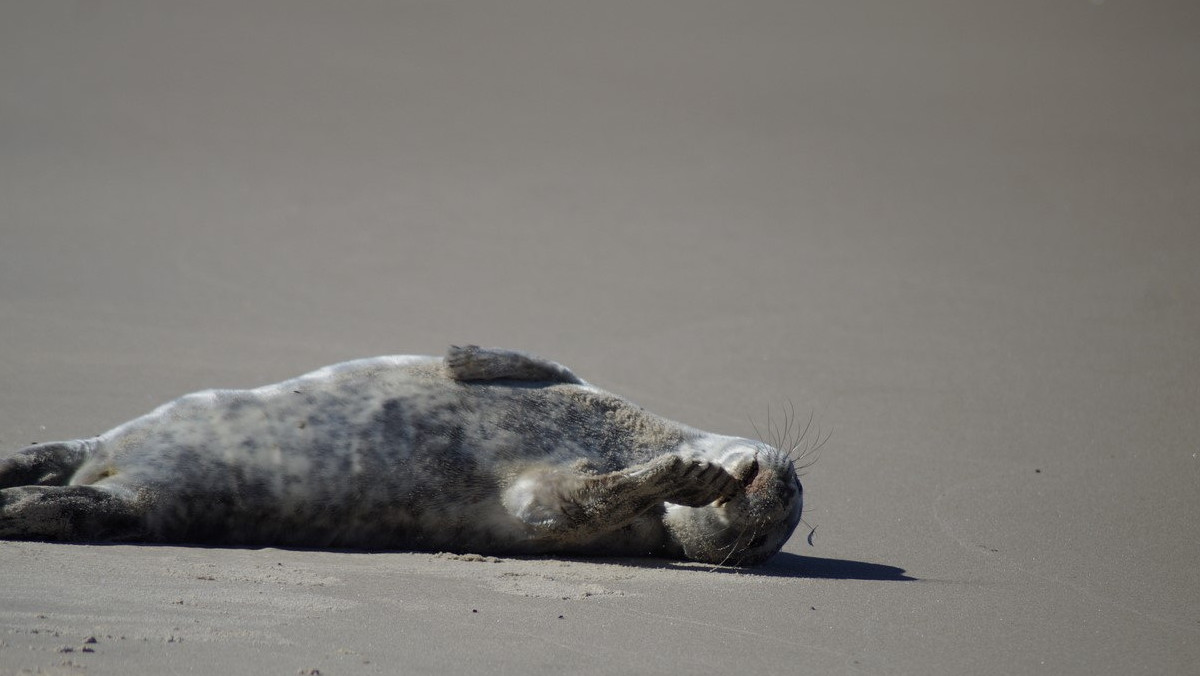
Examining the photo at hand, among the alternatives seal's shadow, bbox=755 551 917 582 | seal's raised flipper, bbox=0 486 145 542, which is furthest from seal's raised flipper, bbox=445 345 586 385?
seal's raised flipper, bbox=0 486 145 542

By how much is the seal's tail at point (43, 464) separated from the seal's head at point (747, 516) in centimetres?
216

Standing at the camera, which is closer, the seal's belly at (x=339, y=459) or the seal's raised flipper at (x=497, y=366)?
the seal's belly at (x=339, y=459)

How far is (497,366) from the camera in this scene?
17.7ft

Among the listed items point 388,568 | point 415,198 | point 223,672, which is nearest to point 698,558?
point 388,568

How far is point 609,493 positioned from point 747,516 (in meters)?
0.58

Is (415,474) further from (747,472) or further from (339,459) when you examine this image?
(747,472)

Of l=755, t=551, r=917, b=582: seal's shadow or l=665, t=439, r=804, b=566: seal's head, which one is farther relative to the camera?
l=665, t=439, r=804, b=566: seal's head

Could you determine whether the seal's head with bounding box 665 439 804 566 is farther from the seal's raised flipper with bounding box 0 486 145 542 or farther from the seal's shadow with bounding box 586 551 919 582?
the seal's raised flipper with bounding box 0 486 145 542

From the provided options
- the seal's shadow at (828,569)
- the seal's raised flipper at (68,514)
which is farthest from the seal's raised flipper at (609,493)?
the seal's raised flipper at (68,514)

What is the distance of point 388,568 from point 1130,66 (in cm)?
1270

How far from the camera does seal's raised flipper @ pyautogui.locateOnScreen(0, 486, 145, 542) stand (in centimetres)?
449

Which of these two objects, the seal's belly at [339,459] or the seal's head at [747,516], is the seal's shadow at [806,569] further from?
the seal's belly at [339,459]

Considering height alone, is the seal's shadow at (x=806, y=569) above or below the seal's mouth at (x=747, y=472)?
below

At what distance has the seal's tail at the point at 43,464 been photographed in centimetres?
473
